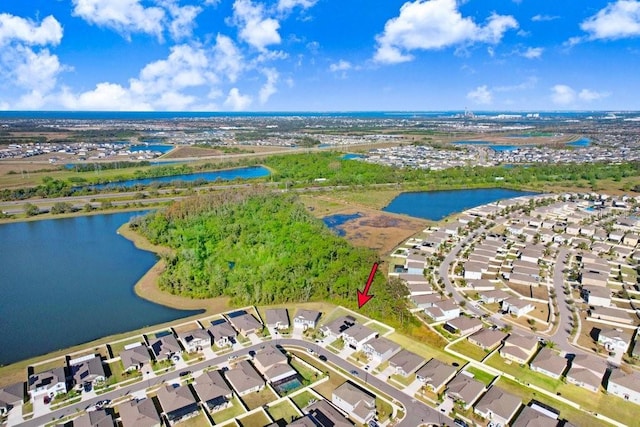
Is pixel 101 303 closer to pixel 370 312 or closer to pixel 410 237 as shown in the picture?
pixel 370 312

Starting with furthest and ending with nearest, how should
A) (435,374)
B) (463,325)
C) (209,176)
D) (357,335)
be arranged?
(209,176) < (463,325) < (357,335) < (435,374)

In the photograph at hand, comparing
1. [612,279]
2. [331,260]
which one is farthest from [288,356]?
[612,279]

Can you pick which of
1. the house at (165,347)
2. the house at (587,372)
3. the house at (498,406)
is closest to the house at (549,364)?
the house at (587,372)

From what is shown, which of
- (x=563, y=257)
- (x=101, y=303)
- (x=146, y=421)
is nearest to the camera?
(x=146, y=421)

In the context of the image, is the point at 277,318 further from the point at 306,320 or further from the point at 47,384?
the point at 47,384

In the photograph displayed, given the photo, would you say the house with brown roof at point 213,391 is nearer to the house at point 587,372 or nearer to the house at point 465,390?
the house at point 465,390

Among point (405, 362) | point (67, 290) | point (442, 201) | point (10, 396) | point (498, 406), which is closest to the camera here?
point (498, 406)

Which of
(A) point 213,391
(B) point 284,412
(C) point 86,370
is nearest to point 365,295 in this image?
(B) point 284,412
